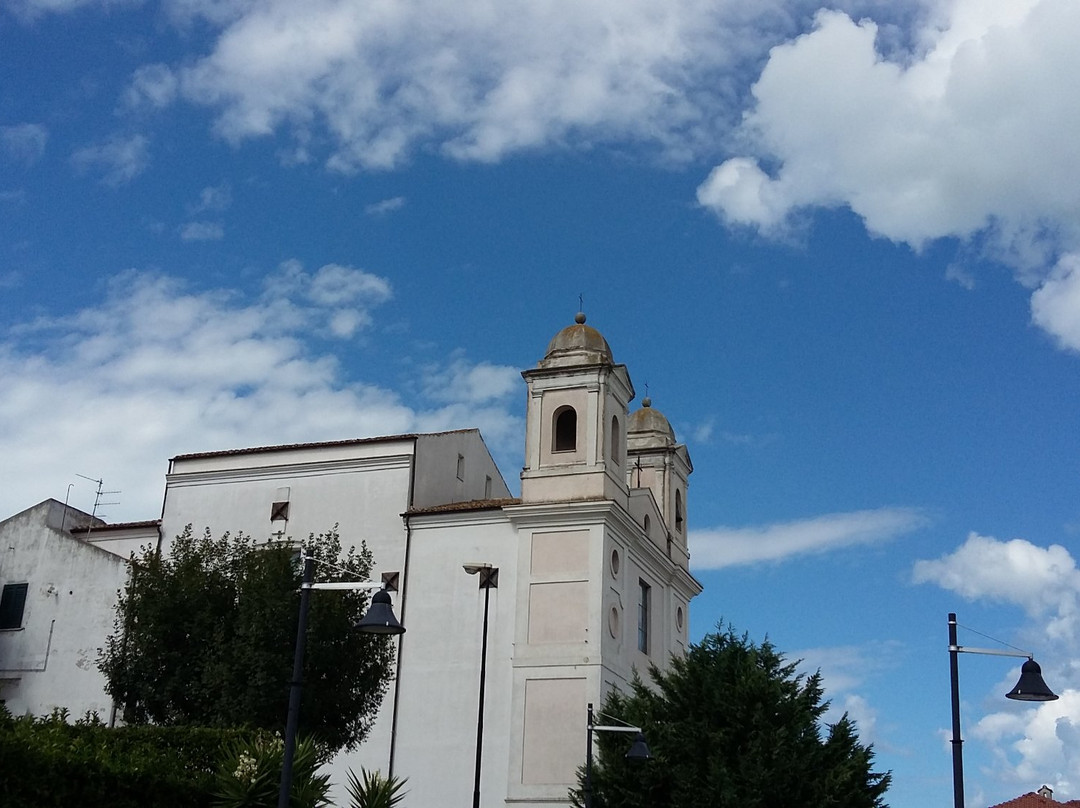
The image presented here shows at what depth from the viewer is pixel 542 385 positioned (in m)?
37.3

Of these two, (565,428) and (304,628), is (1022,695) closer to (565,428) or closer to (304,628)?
(304,628)

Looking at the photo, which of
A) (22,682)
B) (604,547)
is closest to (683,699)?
(604,547)

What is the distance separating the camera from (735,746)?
2873 cm

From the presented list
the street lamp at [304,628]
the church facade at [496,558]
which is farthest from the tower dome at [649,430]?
the street lamp at [304,628]

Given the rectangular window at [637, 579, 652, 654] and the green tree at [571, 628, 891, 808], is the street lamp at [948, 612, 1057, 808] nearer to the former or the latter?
the green tree at [571, 628, 891, 808]

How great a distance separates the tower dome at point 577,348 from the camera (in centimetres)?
3741

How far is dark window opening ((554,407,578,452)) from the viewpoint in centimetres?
3697

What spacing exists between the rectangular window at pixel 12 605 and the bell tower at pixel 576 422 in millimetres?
17241

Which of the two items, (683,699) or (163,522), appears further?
(163,522)

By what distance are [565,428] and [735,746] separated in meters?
11.7

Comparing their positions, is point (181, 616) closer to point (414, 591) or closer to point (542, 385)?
point (414, 591)

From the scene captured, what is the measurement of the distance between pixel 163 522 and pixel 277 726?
Answer: 533 inches

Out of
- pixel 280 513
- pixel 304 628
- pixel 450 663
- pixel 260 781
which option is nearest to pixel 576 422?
pixel 450 663

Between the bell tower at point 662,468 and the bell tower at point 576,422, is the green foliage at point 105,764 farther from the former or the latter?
the bell tower at point 662,468
